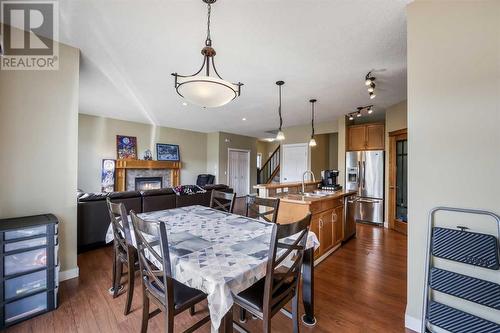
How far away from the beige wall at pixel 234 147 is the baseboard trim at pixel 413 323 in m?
6.76

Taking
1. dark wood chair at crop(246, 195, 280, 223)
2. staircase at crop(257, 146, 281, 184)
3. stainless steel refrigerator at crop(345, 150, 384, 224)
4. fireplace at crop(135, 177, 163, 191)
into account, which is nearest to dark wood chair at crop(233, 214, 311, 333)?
dark wood chair at crop(246, 195, 280, 223)

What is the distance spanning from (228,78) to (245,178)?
20.3 ft

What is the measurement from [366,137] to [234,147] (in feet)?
15.9

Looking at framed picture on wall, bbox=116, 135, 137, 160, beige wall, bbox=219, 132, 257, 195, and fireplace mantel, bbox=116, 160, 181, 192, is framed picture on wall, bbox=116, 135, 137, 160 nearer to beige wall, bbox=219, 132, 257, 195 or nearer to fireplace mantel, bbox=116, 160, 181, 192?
fireplace mantel, bbox=116, 160, 181, 192

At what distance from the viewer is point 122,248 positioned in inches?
81.0

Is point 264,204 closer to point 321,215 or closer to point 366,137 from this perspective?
point 321,215

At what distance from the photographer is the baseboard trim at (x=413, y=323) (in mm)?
1717

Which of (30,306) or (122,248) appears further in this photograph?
(122,248)

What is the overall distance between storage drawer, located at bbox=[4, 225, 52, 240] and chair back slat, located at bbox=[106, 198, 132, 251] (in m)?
0.58

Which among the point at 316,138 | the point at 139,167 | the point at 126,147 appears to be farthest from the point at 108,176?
the point at 316,138

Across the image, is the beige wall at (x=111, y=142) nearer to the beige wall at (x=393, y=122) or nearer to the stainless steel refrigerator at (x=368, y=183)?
the stainless steel refrigerator at (x=368, y=183)

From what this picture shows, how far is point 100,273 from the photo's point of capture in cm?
261

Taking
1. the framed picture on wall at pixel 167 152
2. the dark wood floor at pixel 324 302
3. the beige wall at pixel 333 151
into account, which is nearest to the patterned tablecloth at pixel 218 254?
the dark wood floor at pixel 324 302

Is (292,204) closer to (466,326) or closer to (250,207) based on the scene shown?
(250,207)
